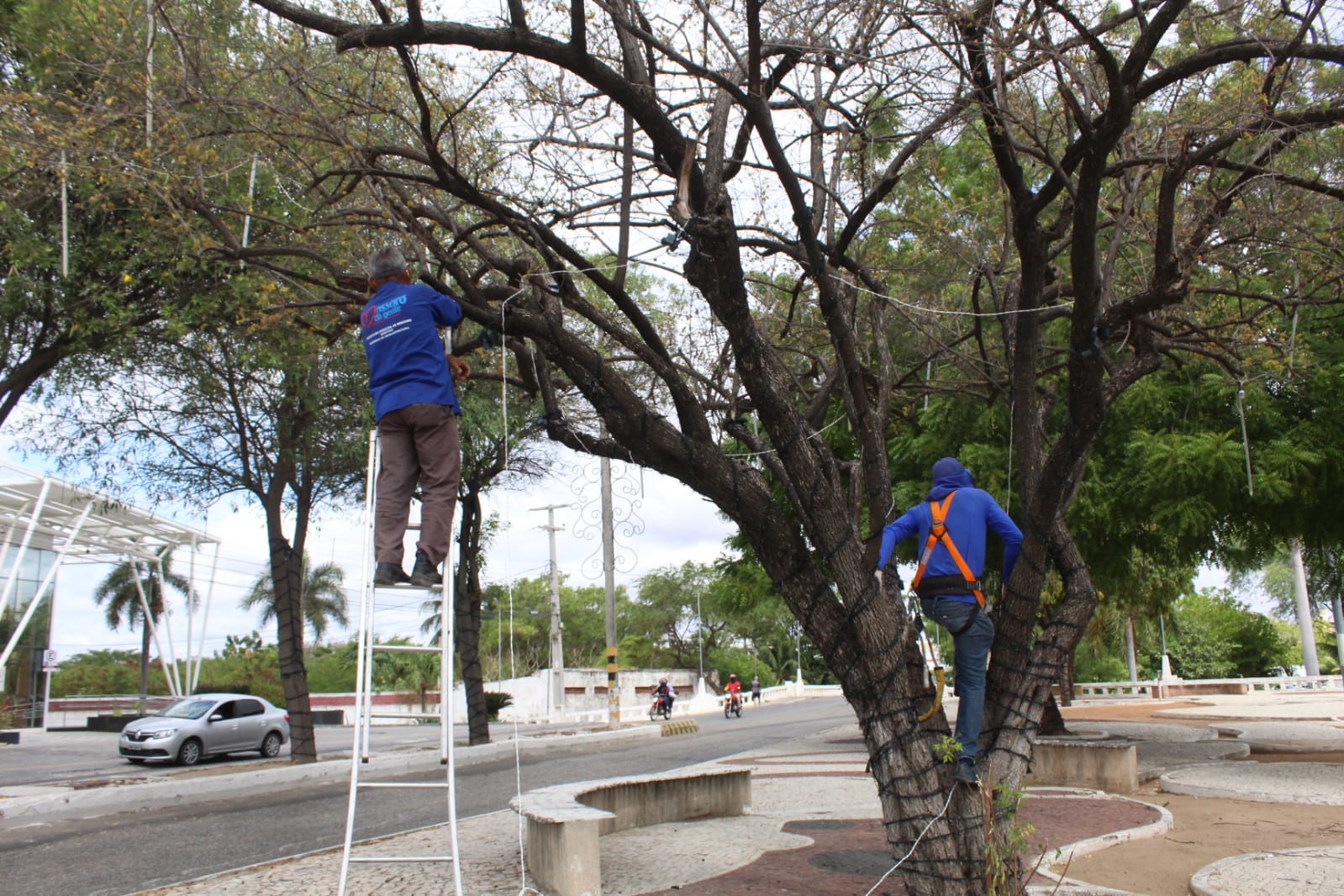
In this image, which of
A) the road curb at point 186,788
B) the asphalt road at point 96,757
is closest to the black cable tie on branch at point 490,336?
the road curb at point 186,788

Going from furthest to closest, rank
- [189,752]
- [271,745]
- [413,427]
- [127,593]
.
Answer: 1. [127,593]
2. [271,745]
3. [189,752]
4. [413,427]

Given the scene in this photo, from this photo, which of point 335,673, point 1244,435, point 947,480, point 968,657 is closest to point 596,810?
point 968,657

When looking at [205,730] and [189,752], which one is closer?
[189,752]

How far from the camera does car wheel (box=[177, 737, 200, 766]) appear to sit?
19000mm

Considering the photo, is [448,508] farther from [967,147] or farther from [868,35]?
[967,147]

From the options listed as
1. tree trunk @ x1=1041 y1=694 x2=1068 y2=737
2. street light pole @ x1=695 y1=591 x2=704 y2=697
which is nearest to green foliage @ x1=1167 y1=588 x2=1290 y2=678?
street light pole @ x1=695 y1=591 x2=704 y2=697

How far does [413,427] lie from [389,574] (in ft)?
2.40

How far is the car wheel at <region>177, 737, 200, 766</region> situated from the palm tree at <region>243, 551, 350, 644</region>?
37.1m

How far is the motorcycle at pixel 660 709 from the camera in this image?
36.2m

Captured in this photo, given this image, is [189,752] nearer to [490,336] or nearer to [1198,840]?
[490,336]

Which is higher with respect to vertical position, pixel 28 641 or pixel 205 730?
pixel 28 641

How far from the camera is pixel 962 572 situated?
5.51 m

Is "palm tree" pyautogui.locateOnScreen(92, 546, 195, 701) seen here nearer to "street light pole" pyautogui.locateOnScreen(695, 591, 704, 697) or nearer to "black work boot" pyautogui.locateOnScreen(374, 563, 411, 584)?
"street light pole" pyautogui.locateOnScreen(695, 591, 704, 697)

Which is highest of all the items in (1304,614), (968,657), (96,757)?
(968,657)
